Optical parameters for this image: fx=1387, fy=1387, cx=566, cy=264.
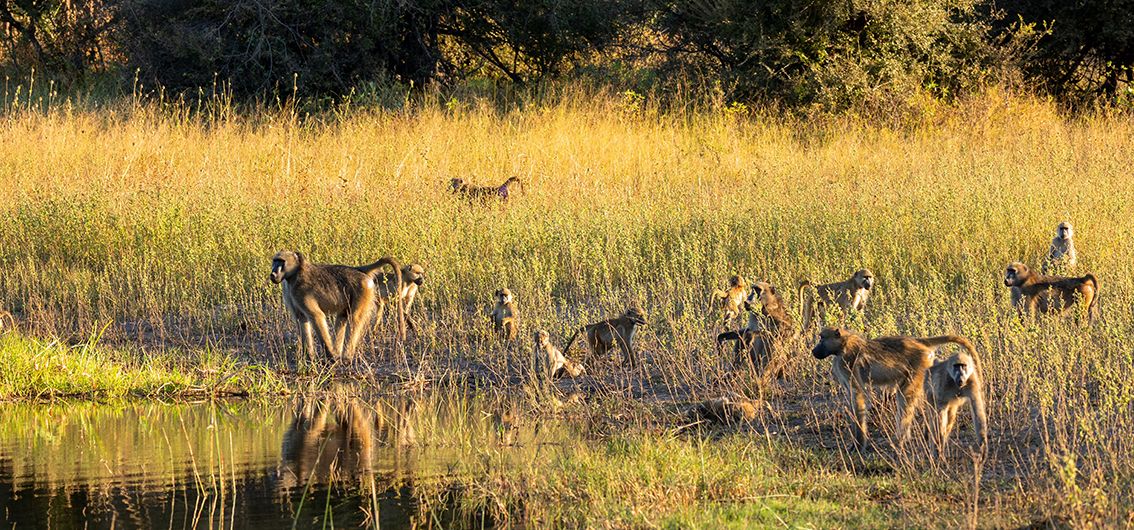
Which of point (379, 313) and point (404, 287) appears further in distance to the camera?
point (404, 287)

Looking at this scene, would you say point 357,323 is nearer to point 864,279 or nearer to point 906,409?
point 864,279

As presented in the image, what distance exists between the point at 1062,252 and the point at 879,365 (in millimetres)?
4962

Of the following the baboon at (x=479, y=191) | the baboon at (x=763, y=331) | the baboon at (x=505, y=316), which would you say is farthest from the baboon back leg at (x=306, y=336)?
the baboon at (x=479, y=191)

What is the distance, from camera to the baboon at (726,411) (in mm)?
8102

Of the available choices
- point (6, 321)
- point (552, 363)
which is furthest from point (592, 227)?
point (6, 321)

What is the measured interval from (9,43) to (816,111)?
1953cm

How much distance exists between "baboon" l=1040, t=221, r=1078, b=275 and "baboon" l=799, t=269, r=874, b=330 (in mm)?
1944

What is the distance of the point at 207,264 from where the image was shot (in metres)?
13.1

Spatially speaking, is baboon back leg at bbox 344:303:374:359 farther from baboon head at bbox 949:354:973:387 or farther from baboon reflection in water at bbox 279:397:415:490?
baboon head at bbox 949:354:973:387

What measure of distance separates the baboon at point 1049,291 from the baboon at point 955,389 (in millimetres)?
2952

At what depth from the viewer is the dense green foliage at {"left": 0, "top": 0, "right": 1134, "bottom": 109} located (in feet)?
68.6

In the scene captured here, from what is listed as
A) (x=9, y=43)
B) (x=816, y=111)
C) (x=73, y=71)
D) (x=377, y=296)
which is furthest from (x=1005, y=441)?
(x=9, y=43)

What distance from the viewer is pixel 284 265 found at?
10.3 m

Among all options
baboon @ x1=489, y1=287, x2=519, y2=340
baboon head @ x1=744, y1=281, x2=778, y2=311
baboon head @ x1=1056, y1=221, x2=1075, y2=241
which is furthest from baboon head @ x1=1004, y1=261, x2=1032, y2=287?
baboon @ x1=489, y1=287, x2=519, y2=340
